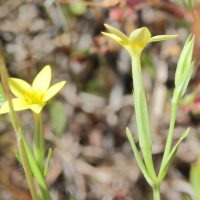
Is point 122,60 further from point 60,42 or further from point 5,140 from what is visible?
point 5,140

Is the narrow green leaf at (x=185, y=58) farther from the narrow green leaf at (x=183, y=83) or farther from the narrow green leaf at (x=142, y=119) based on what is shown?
the narrow green leaf at (x=142, y=119)

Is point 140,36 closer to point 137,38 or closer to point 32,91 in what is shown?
point 137,38

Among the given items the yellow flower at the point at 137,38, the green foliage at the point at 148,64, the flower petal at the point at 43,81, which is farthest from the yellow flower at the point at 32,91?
the green foliage at the point at 148,64

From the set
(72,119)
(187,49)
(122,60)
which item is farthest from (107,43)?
(187,49)

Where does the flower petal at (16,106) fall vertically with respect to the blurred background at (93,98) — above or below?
above

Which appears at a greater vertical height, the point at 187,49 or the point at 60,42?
the point at 187,49

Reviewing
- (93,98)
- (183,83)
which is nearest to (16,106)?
(183,83)
